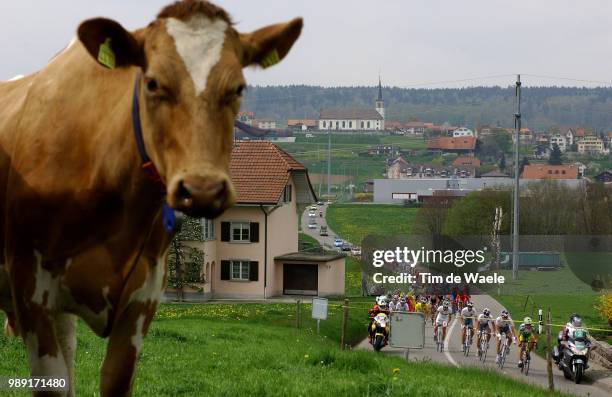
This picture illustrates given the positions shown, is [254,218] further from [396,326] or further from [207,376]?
[207,376]

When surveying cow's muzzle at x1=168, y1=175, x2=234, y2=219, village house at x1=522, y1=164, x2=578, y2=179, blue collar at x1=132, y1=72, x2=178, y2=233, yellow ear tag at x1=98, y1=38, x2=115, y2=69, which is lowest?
cow's muzzle at x1=168, y1=175, x2=234, y2=219

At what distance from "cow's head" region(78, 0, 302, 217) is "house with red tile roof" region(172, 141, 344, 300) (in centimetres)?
5049

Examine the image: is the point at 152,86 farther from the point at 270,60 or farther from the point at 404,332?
the point at 404,332

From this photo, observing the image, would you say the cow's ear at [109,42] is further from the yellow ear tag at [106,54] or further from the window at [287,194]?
the window at [287,194]

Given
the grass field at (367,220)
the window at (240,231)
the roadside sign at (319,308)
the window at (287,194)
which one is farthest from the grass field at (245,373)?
the grass field at (367,220)

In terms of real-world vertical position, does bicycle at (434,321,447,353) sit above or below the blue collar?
below

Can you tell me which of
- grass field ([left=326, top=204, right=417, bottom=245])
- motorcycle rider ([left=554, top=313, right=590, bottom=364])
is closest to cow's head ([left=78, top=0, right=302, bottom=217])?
motorcycle rider ([left=554, top=313, right=590, bottom=364])

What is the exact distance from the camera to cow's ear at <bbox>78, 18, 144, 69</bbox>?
14.0 ft

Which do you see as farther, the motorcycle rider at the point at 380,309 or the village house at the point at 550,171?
the village house at the point at 550,171

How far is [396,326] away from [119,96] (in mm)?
18787

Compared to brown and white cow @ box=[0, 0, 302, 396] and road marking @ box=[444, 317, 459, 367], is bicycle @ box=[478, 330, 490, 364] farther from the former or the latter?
brown and white cow @ box=[0, 0, 302, 396]

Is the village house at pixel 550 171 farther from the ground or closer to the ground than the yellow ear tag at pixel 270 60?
farther from the ground

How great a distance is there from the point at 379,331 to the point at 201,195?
23696mm

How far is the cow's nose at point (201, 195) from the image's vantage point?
12.5ft
